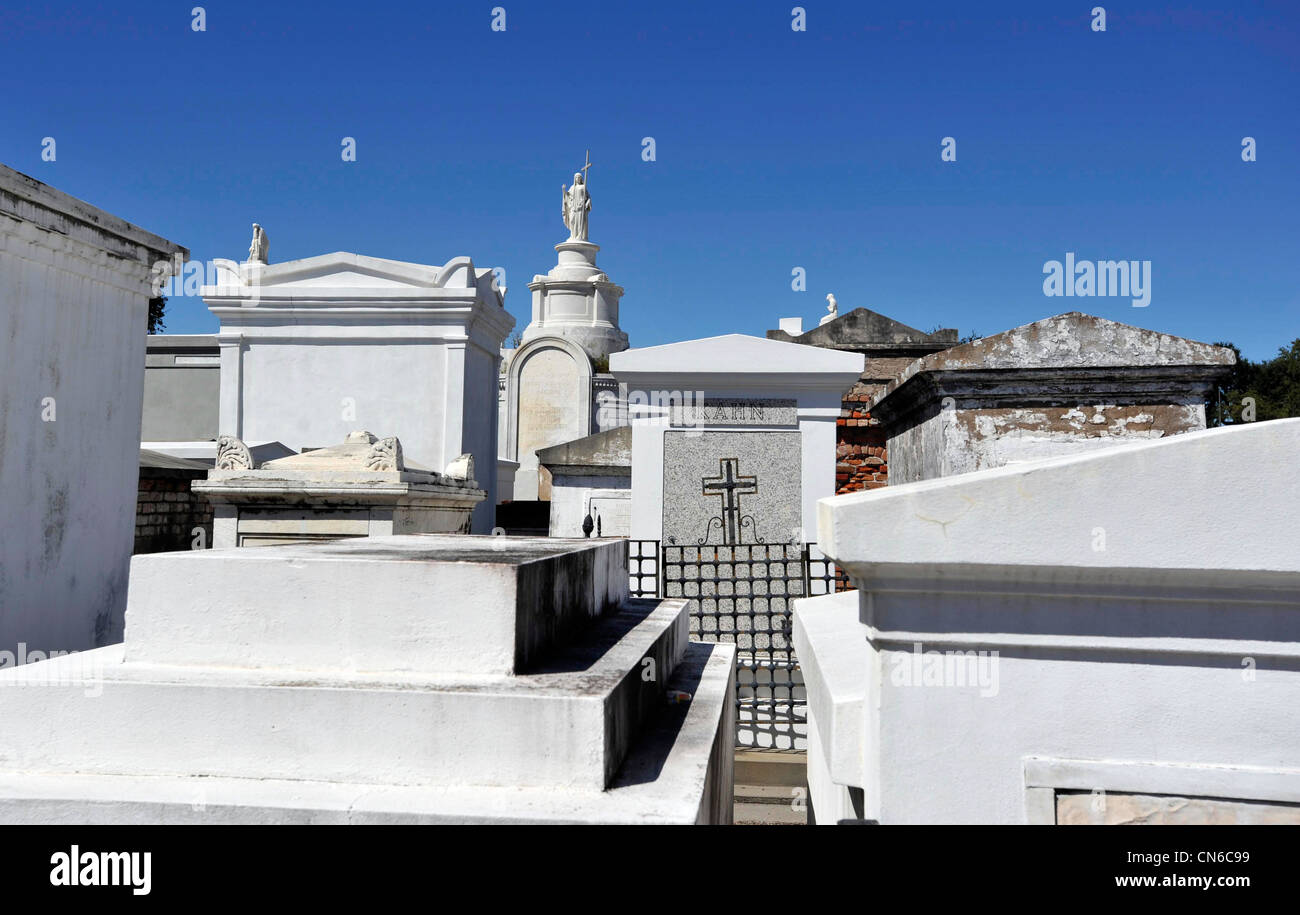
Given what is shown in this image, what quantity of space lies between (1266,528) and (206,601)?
266cm

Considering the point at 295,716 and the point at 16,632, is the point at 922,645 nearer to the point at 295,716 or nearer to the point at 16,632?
the point at 295,716

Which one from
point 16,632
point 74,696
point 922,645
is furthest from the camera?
point 16,632

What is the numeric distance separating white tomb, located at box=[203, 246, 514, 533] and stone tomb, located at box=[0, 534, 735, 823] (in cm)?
866

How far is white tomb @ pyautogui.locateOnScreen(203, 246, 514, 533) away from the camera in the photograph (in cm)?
1130

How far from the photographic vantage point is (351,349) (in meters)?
11.6

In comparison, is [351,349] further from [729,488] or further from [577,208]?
[577,208]

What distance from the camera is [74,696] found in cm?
246

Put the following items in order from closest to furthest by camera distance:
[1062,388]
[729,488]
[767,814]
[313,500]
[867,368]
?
[767,814] → [1062,388] → [313,500] → [729,488] → [867,368]

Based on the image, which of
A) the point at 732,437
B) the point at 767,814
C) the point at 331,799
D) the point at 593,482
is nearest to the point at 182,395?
the point at 593,482

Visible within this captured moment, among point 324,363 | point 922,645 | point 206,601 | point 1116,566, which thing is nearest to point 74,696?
point 206,601

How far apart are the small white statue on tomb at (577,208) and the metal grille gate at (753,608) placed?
18.9m

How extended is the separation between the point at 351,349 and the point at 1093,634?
10898 mm

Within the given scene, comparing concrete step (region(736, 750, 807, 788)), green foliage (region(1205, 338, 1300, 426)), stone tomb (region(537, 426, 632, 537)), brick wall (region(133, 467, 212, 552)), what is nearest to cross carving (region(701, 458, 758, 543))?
concrete step (region(736, 750, 807, 788))
